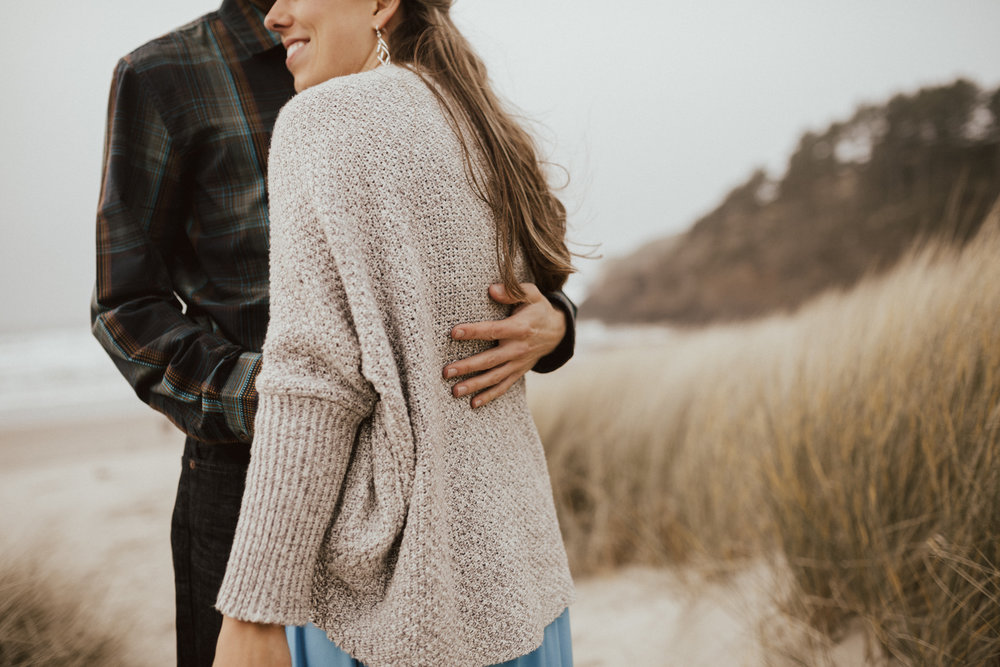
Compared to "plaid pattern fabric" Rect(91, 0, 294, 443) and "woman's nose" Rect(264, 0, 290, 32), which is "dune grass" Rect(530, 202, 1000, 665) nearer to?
"plaid pattern fabric" Rect(91, 0, 294, 443)

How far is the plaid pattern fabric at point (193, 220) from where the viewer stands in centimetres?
108

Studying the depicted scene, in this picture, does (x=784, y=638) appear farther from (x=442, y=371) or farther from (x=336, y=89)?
(x=336, y=89)

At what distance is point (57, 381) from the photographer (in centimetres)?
1262

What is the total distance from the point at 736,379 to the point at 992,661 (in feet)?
6.89

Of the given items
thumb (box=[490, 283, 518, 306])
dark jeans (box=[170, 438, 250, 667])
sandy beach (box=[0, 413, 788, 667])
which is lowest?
sandy beach (box=[0, 413, 788, 667])

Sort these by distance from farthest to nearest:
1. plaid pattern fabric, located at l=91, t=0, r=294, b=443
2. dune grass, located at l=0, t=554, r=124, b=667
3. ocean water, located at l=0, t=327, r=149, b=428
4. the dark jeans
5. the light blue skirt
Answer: ocean water, located at l=0, t=327, r=149, b=428 → dune grass, located at l=0, t=554, r=124, b=667 → the dark jeans → plaid pattern fabric, located at l=91, t=0, r=294, b=443 → the light blue skirt

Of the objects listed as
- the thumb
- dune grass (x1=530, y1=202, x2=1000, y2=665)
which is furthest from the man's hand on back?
dune grass (x1=530, y1=202, x2=1000, y2=665)

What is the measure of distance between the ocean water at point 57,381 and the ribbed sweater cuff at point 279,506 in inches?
410

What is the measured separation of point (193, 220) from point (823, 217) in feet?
51.6

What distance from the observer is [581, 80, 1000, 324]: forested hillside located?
11.9 m

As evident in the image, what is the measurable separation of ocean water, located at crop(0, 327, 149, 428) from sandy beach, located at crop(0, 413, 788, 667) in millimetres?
3321

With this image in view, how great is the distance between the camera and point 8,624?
5.88 ft

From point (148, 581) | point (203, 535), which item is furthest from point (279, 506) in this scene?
point (148, 581)

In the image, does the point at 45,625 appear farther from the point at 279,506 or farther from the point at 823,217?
the point at 823,217
